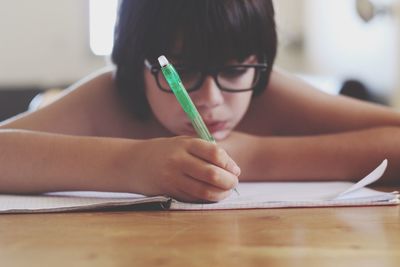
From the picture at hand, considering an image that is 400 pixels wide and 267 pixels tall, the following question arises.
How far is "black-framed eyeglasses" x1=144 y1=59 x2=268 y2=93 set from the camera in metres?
0.84

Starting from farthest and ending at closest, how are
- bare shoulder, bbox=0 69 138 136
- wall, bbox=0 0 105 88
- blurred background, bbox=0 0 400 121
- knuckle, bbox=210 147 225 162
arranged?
wall, bbox=0 0 105 88
blurred background, bbox=0 0 400 121
bare shoulder, bbox=0 69 138 136
knuckle, bbox=210 147 225 162

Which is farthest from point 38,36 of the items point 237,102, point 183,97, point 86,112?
point 183,97

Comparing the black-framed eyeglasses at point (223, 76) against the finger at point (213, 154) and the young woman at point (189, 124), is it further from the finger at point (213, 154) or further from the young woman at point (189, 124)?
the finger at point (213, 154)

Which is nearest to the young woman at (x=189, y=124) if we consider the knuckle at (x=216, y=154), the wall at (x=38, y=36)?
the knuckle at (x=216, y=154)

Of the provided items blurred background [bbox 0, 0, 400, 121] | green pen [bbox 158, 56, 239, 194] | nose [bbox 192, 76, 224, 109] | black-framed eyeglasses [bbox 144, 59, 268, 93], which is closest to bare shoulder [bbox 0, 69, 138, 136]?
black-framed eyeglasses [bbox 144, 59, 268, 93]

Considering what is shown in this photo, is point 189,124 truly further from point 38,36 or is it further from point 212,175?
point 38,36

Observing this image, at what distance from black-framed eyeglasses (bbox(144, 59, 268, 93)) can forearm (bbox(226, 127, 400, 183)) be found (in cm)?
9

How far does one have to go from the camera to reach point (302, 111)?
106 centimetres

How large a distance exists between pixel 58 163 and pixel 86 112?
0.32m

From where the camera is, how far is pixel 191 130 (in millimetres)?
901

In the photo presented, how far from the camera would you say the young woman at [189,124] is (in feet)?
2.16

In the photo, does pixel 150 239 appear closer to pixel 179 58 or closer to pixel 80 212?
pixel 80 212

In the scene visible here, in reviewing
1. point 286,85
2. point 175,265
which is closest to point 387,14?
point 286,85

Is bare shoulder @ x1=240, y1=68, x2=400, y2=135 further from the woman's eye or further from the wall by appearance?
the wall
